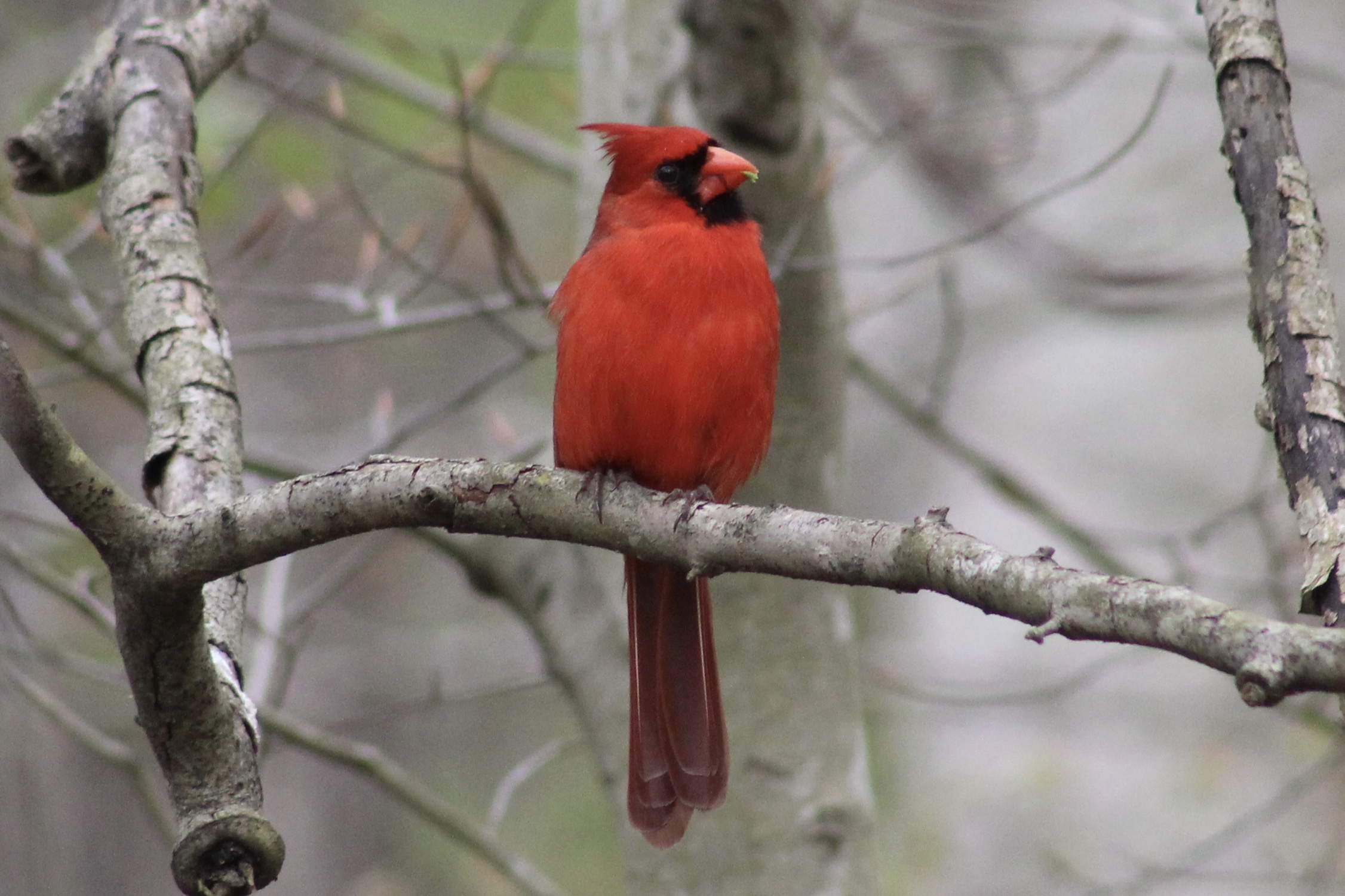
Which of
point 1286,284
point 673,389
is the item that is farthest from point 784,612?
point 1286,284

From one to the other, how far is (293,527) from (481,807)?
19.9 feet

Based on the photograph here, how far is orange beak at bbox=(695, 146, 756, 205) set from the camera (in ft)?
10.2

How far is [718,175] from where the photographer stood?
3137 millimetres

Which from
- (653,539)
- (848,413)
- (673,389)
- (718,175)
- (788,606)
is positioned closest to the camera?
(653,539)

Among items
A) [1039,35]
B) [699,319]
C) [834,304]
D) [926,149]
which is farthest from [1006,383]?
[699,319]

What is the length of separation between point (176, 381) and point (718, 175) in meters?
1.37

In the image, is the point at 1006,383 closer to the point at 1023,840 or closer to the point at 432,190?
the point at 1023,840

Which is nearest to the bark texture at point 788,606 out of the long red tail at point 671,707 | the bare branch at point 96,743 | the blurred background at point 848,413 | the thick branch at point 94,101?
the blurred background at point 848,413

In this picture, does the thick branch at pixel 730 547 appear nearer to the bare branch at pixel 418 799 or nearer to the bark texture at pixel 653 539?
the bark texture at pixel 653 539

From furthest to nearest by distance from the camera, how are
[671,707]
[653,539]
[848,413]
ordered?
1. [848,413]
2. [671,707]
3. [653,539]

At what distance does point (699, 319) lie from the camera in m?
2.86

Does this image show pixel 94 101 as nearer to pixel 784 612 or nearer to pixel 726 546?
pixel 726 546

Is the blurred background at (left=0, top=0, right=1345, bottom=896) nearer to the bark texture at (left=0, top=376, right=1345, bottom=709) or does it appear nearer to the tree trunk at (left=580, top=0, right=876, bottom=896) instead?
the tree trunk at (left=580, top=0, right=876, bottom=896)

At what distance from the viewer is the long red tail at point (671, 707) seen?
2896 millimetres
